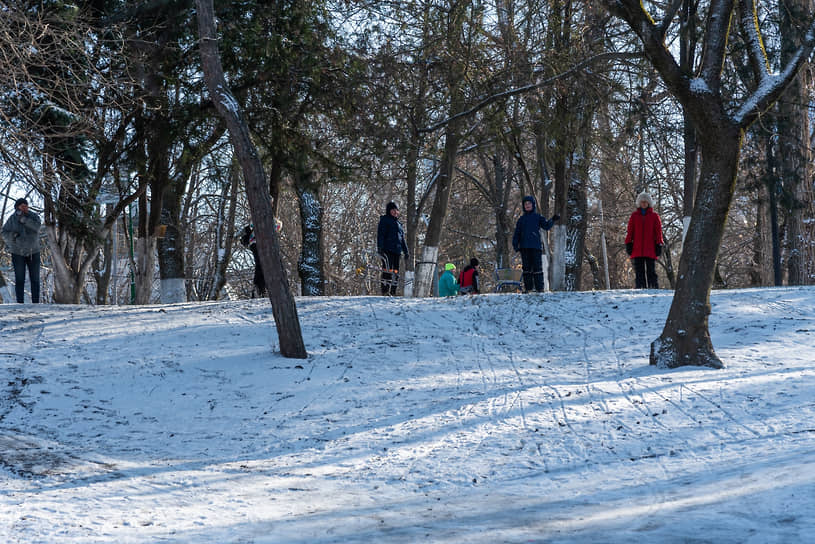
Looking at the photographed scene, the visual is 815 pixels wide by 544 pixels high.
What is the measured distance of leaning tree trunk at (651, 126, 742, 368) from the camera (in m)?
8.40

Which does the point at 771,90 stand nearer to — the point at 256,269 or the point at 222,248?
the point at 256,269

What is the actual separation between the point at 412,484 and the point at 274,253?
15.1 feet

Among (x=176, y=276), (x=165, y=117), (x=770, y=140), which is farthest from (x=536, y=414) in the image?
(x=770, y=140)

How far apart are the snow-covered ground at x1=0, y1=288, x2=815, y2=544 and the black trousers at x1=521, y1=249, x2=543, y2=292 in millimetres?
1630

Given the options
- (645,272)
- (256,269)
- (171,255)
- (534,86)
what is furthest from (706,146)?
(171,255)

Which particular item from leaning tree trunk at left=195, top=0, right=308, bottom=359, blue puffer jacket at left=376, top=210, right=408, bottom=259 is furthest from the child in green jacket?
leaning tree trunk at left=195, top=0, right=308, bottom=359

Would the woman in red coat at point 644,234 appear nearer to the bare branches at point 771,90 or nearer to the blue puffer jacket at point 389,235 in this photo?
the blue puffer jacket at point 389,235

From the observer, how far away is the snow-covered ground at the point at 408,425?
181 inches

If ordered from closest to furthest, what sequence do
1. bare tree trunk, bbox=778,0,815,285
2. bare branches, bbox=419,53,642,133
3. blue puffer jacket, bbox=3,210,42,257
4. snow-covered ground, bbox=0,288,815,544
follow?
snow-covered ground, bbox=0,288,815,544, bare branches, bbox=419,53,642,133, blue puffer jacket, bbox=3,210,42,257, bare tree trunk, bbox=778,0,815,285

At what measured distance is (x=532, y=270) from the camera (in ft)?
44.6

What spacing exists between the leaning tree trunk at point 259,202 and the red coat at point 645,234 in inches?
253

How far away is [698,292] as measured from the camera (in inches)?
334

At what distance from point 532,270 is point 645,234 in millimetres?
2012

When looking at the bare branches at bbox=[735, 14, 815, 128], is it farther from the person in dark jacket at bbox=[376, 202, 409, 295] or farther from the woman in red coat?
the person in dark jacket at bbox=[376, 202, 409, 295]
